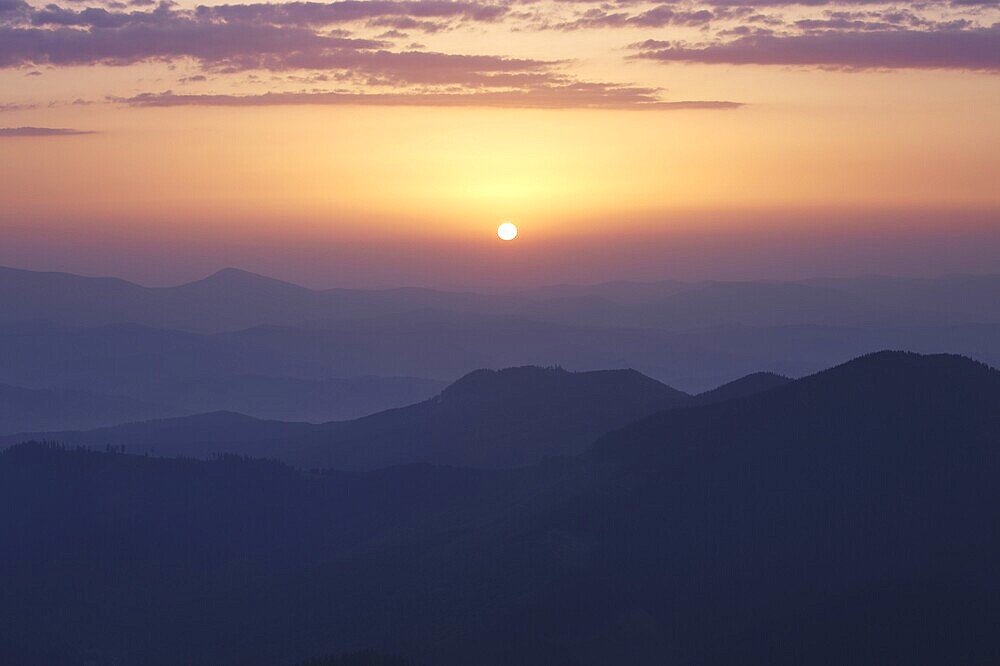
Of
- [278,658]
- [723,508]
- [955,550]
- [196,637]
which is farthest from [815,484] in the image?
[196,637]

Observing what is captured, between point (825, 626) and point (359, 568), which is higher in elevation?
point (825, 626)

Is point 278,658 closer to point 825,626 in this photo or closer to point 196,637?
point 196,637

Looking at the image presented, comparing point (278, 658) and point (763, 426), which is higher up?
point (763, 426)

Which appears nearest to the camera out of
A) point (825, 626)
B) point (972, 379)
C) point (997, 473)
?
point (825, 626)

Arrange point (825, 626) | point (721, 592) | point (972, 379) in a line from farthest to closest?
point (972, 379) → point (721, 592) → point (825, 626)

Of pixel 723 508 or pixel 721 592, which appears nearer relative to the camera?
pixel 721 592

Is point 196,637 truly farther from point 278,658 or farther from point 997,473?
point 997,473

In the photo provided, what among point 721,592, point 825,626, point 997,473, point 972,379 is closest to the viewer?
point 825,626

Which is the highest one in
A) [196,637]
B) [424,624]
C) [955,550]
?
[955,550]

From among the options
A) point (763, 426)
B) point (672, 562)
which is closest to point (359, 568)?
point (672, 562)
